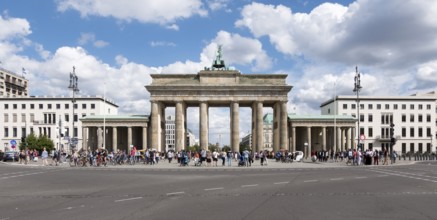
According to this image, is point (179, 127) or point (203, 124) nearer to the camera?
point (179, 127)

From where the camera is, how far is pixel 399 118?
12362 centimetres

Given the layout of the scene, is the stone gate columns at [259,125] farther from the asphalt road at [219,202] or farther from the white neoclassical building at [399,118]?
the asphalt road at [219,202]

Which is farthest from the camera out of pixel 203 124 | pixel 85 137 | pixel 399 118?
pixel 399 118

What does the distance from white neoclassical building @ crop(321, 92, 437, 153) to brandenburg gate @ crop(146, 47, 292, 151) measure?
41530 millimetres

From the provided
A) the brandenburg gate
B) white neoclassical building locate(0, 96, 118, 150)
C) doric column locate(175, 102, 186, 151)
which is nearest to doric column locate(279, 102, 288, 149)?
the brandenburg gate

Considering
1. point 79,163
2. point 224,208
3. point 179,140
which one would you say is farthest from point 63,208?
point 179,140

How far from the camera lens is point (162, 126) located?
308 feet

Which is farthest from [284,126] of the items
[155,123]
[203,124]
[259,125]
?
[155,123]

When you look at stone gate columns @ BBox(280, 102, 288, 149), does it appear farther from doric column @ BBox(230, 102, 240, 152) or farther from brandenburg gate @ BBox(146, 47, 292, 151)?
doric column @ BBox(230, 102, 240, 152)

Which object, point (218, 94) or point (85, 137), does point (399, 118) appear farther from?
point (85, 137)

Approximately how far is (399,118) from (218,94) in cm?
6133

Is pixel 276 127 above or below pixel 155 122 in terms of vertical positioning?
below

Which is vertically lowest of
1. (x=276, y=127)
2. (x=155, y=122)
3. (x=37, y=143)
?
(x=37, y=143)

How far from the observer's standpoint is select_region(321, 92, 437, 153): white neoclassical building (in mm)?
123125
